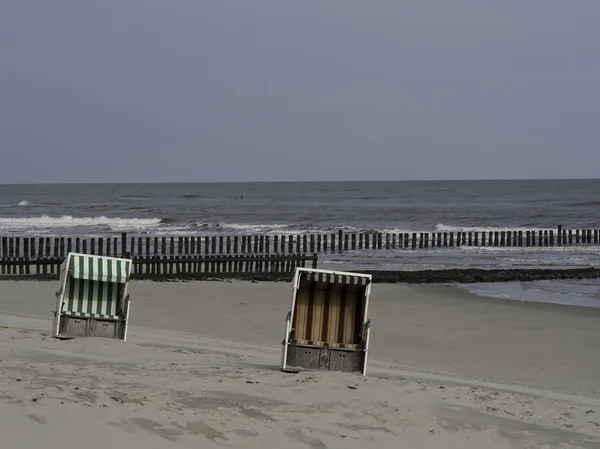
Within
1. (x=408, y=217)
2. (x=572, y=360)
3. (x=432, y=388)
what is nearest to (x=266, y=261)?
(x=572, y=360)

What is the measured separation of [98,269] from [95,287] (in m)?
0.33

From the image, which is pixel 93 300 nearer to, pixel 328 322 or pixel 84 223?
pixel 328 322

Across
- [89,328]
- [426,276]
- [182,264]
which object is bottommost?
[182,264]

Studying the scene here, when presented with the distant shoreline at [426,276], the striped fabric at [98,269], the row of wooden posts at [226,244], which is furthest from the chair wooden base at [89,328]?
the row of wooden posts at [226,244]

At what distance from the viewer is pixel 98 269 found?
36.1ft

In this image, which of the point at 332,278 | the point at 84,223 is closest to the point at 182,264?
the point at 332,278

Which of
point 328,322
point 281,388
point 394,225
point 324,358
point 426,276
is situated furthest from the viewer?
point 394,225

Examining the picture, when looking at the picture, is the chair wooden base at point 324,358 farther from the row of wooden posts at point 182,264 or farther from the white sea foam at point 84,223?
the white sea foam at point 84,223

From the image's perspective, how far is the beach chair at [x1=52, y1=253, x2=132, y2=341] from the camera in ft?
35.7

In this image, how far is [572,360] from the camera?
12.4 metres

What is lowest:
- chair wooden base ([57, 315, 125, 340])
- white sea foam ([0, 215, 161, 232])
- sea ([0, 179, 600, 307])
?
white sea foam ([0, 215, 161, 232])

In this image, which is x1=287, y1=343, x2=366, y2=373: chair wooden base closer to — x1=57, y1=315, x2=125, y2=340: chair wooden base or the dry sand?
the dry sand

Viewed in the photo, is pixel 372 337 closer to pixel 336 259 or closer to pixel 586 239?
pixel 336 259

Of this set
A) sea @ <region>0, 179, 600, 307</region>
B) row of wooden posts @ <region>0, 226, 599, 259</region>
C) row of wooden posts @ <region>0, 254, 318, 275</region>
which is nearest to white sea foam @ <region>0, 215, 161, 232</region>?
sea @ <region>0, 179, 600, 307</region>
